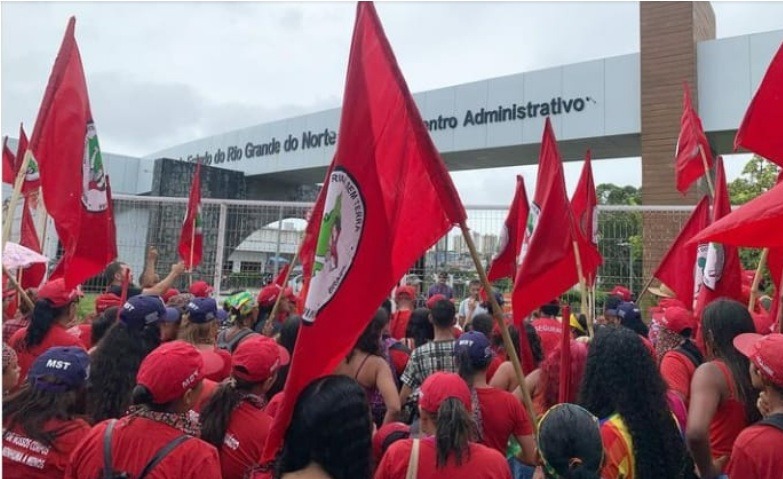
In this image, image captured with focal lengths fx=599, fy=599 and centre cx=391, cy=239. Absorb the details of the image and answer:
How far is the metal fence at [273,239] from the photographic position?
8672mm

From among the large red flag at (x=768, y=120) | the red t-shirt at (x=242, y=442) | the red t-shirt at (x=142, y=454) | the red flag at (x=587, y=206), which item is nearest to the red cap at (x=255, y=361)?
the red t-shirt at (x=242, y=442)

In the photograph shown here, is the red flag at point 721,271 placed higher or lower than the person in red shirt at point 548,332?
higher

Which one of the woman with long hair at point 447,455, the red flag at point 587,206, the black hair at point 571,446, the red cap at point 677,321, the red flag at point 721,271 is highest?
the red flag at point 587,206

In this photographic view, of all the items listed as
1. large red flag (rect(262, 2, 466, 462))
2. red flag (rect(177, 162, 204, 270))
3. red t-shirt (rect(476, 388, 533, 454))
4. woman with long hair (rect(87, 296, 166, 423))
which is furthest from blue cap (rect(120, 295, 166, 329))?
red flag (rect(177, 162, 204, 270))

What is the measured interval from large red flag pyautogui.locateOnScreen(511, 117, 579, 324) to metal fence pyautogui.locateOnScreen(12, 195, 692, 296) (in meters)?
4.69

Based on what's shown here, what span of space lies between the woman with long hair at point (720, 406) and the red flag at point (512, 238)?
9.06 feet

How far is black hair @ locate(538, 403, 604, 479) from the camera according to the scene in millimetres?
1767

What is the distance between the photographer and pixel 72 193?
3992 mm

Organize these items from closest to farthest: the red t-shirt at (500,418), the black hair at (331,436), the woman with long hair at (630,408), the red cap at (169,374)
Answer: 1. the black hair at (331,436)
2. the red cap at (169,374)
3. the woman with long hair at (630,408)
4. the red t-shirt at (500,418)

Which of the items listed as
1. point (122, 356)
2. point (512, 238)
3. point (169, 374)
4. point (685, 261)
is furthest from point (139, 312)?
point (685, 261)

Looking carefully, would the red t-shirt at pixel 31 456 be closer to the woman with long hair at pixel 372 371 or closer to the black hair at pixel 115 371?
the black hair at pixel 115 371

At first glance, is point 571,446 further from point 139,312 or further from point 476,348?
point 139,312

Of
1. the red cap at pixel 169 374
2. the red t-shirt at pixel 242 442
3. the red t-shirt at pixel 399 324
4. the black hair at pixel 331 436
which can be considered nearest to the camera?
the black hair at pixel 331 436

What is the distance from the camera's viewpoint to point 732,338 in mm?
2777
